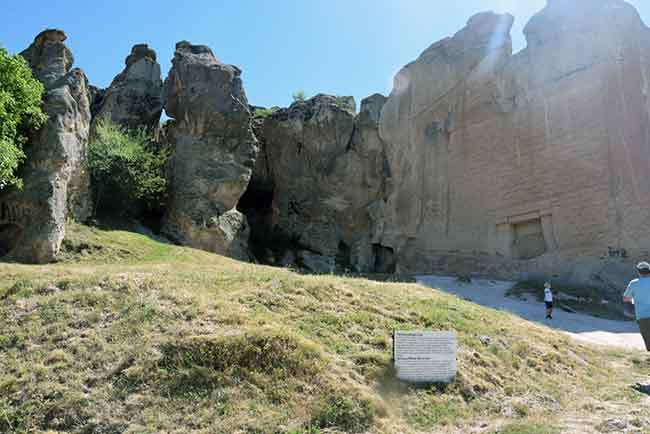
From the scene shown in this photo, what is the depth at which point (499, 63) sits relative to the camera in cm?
2862

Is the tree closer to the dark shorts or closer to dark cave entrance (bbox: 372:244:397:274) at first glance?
the dark shorts

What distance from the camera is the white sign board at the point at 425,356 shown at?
8438mm

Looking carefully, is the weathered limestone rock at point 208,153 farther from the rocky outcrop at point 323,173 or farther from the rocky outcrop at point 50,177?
the rocky outcrop at point 323,173

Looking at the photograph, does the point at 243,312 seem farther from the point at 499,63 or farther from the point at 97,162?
the point at 499,63

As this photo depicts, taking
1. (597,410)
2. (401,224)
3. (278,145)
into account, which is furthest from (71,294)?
(278,145)

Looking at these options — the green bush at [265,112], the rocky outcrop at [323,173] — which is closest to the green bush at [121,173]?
the rocky outcrop at [323,173]

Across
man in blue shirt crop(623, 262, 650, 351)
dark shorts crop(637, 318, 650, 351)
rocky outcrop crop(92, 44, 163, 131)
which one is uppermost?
rocky outcrop crop(92, 44, 163, 131)

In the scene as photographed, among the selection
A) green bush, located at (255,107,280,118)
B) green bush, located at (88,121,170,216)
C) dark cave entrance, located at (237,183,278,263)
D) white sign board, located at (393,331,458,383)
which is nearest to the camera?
white sign board, located at (393,331,458,383)

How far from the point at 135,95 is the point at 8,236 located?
1746 centimetres

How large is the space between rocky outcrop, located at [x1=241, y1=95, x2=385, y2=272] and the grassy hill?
25759 millimetres

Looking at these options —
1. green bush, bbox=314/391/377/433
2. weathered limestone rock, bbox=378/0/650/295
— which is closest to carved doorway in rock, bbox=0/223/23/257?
green bush, bbox=314/391/377/433

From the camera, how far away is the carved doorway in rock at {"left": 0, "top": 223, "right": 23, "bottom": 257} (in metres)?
18.3

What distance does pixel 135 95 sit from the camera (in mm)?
33938

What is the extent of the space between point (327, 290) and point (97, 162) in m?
17.5
